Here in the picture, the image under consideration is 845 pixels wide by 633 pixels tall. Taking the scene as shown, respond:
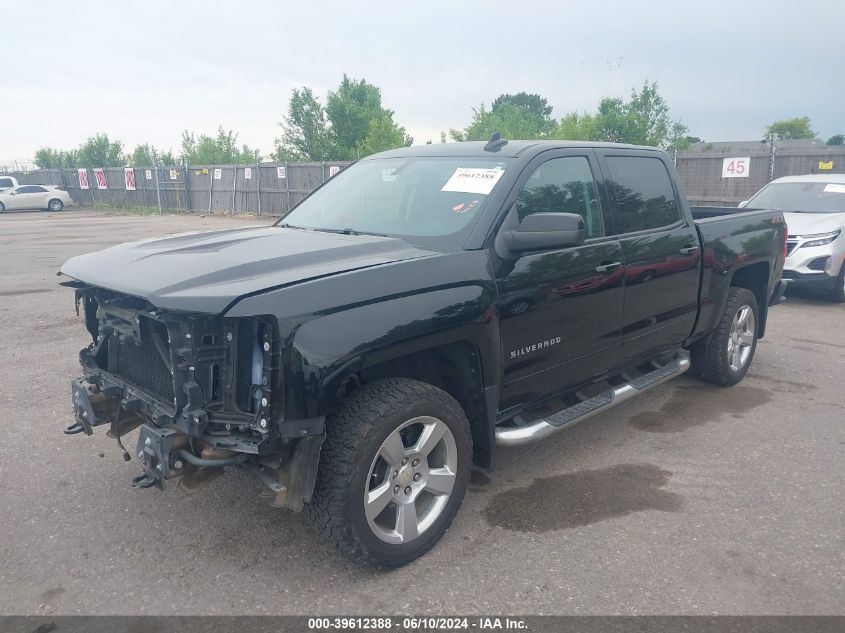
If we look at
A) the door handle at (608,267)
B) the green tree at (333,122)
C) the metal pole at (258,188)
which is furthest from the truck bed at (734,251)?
the green tree at (333,122)

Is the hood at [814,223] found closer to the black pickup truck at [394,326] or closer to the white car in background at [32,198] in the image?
the black pickup truck at [394,326]

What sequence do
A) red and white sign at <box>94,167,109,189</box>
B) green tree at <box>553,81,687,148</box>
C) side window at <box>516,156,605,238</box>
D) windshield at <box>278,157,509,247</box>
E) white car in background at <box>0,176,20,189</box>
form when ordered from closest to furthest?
windshield at <box>278,157,509,247</box>
side window at <box>516,156,605,238</box>
green tree at <box>553,81,687,148</box>
white car in background at <box>0,176,20,189</box>
red and white sign at <box>94,167,109,189</box>

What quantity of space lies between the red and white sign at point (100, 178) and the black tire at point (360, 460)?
39.3 meters

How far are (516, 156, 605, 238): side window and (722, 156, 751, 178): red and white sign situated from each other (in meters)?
13.6

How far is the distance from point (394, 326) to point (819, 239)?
8005 mm

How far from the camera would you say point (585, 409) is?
403cm

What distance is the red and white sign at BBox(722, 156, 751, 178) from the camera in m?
15.8

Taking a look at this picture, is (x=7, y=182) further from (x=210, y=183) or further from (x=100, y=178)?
(x=210, y=183)

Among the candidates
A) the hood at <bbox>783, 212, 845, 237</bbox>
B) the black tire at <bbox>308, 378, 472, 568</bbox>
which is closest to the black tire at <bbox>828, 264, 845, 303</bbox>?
the hood at <bbox>783, 212, 845, 237</bbox>

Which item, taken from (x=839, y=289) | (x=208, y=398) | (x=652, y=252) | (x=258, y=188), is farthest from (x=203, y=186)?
(x=208, y=398)

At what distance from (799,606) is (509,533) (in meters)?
1.29

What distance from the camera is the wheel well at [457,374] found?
10.5ft

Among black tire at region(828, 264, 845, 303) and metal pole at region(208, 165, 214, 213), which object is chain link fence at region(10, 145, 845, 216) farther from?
black tire at region(828, 264, 845, 303)

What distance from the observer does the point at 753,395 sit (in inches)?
218
